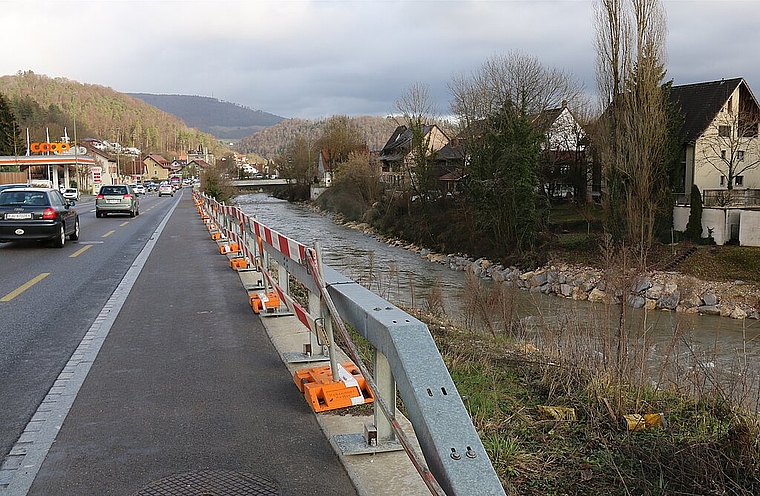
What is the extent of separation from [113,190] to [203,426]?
32.5 metres

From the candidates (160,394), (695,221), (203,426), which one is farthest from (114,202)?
(203,426)

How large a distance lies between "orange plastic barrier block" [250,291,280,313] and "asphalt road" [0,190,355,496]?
225 millimetres

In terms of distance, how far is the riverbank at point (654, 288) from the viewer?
24.1 meters

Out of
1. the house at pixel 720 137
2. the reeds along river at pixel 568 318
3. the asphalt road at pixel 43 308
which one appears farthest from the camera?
the house at pixel 720 137

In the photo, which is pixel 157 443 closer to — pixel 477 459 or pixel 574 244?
pixel 477 459

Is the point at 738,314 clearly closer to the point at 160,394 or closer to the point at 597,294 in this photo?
the point at 597,294

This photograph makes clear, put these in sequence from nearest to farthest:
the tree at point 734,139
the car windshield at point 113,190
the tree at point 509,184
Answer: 1. the tree at point 509,184
2. the car windshield at point 113,190
3. the tree at point 734,139

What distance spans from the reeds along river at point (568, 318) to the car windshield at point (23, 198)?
8905mm

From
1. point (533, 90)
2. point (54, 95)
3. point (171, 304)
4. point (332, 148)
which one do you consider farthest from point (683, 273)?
point (54, 95)

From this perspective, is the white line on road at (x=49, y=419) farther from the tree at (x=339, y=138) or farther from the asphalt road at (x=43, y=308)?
the tree at (x=339, y=138)

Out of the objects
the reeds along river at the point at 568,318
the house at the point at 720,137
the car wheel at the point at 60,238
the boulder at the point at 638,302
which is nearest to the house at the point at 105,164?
the reeds along river at the point at 568,318

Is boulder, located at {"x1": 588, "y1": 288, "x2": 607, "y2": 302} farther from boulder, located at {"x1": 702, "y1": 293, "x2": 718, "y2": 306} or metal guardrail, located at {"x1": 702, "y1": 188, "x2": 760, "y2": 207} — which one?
metal guardrail, located at {"x1": 702, "y1": 188, "x2": 760, "y2": 207}

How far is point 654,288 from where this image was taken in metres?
26.1

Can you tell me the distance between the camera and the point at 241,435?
490cm
